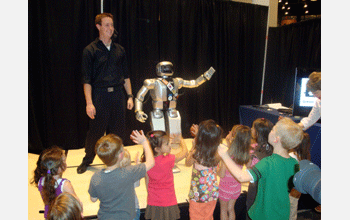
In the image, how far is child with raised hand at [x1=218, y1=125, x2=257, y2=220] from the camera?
1853 mm

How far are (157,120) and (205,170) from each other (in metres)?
1.38

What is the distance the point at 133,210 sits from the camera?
155 cm

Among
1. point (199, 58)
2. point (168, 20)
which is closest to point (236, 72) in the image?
point (199, 58)

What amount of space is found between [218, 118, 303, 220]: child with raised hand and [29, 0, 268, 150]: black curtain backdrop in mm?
1973

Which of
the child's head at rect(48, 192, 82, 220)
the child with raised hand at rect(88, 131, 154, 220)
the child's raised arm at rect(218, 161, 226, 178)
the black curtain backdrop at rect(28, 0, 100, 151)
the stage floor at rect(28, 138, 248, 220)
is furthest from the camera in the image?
the black curtain backdrop at rect(28, 0, 100, 151)

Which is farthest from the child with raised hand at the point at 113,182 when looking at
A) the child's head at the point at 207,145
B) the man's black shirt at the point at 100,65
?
the man's black shirt at the point at 100,65

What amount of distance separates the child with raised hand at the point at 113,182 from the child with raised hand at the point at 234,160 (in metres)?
0.70

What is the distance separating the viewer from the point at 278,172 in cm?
145

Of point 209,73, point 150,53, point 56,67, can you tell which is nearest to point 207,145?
point 209,73

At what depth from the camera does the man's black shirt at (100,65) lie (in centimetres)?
291

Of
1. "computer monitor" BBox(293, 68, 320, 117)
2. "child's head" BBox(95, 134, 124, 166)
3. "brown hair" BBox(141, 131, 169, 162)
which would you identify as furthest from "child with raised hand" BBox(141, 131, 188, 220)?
"computer monitor" BBox(293, 68, 320, 117)

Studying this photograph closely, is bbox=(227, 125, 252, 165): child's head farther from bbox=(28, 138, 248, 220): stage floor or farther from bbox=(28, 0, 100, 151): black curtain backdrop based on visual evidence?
bbox=(28, 0, 100, 151): black curtain backdrop

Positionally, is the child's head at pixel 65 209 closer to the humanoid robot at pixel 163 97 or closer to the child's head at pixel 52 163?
the child's head at pixel 52 163

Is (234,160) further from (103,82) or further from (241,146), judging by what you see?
(103,82)
